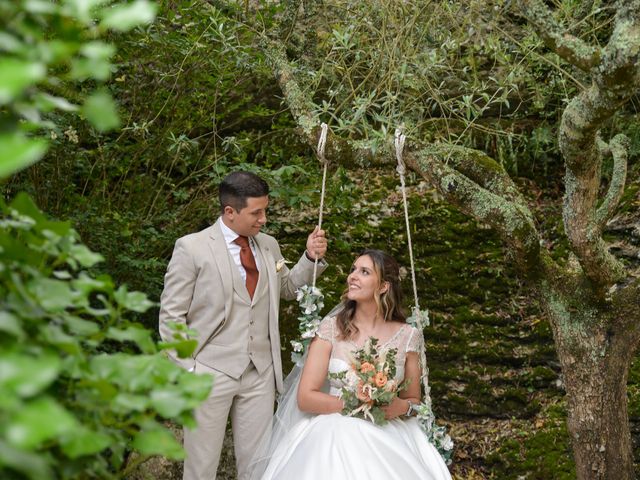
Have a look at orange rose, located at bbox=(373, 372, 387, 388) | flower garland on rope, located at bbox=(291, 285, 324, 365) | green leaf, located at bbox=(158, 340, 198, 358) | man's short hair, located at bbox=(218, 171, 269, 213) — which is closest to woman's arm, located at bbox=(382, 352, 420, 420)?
orange rose, located at bbox=(373, 372, 387, 388)

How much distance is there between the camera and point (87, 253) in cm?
121

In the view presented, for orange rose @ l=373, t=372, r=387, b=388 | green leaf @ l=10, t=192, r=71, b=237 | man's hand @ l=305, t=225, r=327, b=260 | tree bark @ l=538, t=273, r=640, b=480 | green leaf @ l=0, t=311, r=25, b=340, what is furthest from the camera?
man's hand @ l=305, t=225, r=327, b=260

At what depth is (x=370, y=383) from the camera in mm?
3377

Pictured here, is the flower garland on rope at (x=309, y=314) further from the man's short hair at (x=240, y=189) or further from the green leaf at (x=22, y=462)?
the green leaf at (x=22, y=462)

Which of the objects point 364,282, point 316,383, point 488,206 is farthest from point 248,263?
Result: point 488,206

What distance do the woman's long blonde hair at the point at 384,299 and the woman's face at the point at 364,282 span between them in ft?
0.07

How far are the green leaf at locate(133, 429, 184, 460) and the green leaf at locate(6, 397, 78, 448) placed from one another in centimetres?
30

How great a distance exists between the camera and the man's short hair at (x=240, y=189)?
3729mm

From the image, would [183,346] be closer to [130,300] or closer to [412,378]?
[130,300]

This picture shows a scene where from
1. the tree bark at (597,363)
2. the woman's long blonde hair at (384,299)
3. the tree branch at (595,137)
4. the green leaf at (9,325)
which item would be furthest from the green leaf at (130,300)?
the tree bark at (597,363)

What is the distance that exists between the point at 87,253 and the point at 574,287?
112 inches

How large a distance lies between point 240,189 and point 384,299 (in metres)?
0.95

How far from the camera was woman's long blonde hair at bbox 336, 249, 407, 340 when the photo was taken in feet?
12.6

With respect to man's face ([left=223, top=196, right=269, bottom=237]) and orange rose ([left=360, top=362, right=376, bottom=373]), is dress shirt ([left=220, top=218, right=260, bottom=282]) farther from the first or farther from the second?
orange rose ([left=360, top=362, right=376, bottom=373])
